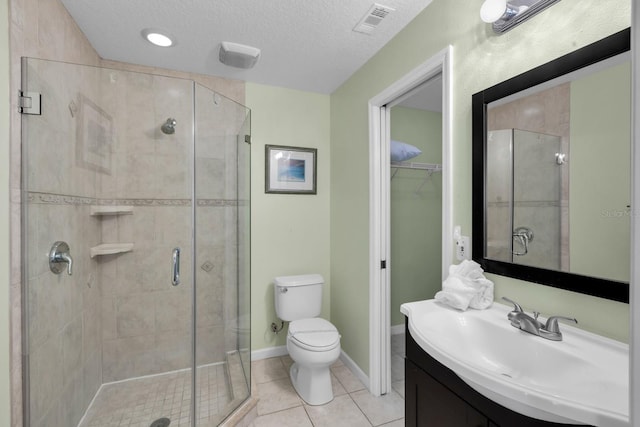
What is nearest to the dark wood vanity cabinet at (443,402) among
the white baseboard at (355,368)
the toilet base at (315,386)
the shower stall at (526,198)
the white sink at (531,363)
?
the white sink at (531,363)

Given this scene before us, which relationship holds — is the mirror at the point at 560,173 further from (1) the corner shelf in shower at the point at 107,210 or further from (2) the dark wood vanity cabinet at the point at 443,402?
(1) the corner shelf in shower at the point at 107,210

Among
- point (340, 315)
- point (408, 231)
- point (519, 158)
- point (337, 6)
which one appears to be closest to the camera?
point (519, 158)

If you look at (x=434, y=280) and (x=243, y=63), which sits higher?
(x=243, y=63)

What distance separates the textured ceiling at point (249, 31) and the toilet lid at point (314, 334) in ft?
6.36

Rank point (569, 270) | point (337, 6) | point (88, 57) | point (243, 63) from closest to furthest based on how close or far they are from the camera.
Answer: point (569, 270) → point (337, 6) → point (88, 57) → point (243, 63)

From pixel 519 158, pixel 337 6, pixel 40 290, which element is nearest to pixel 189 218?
pixel 40 290

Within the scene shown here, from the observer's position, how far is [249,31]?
1.81m

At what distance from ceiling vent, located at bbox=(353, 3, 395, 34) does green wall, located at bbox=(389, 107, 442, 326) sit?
124 cm

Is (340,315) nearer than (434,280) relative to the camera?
Yes

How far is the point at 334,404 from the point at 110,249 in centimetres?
169

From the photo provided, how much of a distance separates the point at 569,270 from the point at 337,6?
1.61 meters

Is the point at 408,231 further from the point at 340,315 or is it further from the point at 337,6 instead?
the point at 337,6

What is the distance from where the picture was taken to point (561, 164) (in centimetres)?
102

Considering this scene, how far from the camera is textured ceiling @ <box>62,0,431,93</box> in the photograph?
1585 mm
